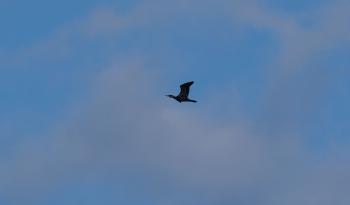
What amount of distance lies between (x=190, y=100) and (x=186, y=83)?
130 inches

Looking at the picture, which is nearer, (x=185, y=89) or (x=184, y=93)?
(x=185, y=89)

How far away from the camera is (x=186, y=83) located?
12294 cm

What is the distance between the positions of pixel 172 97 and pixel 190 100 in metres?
5.29

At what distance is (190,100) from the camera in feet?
409

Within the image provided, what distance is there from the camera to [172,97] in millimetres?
129250

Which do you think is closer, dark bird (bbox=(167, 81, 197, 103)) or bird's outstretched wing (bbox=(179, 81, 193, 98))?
bird's outstretched wing (bbox=(179, 81, 193, 98))

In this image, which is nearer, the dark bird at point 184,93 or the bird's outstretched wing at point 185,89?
the bird's outstretched wing at point 185,89

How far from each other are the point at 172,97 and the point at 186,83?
7.01m
